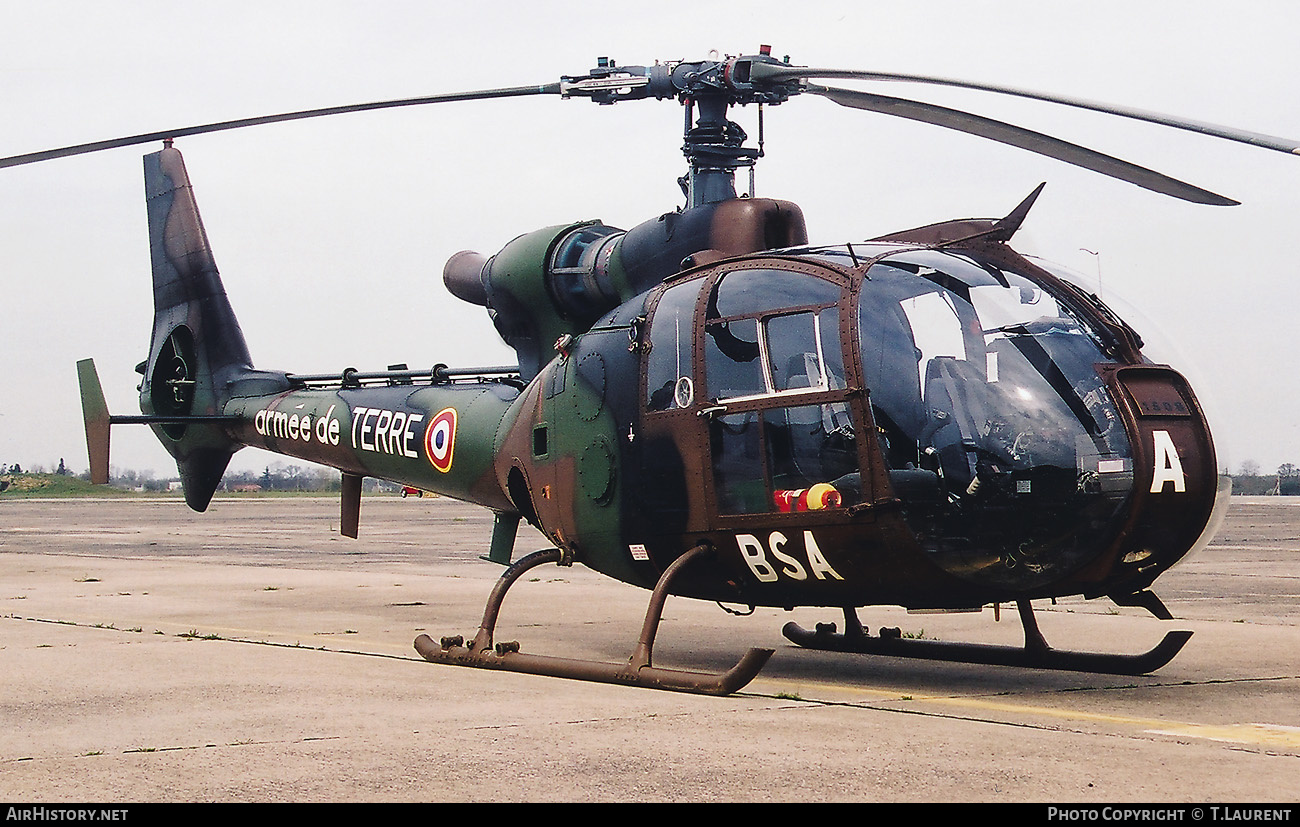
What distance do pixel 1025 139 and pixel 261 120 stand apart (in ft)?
18.9

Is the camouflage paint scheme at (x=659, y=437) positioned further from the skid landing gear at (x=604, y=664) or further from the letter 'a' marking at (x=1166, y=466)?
the skid landing gear at (x=604, y=664)

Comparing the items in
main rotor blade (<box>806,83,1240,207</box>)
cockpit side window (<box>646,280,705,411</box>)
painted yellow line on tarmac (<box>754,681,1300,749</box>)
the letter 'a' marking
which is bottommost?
painted yellow line on tarmac (<box>754,681,1300,749</box>)

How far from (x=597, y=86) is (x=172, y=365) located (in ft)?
26.7

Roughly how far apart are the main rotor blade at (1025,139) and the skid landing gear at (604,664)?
306cm

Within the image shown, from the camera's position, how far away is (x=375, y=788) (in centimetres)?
538

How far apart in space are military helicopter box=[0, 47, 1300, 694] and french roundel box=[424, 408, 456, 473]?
33 centimetres

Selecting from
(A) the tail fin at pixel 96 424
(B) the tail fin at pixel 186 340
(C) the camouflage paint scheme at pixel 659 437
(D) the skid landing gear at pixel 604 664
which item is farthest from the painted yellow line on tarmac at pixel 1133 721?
(B) the tail fin at pixel 186 340

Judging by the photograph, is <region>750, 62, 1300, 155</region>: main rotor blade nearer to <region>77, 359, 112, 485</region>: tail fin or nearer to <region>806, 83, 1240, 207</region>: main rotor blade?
<region>806, 83, 1240, 207</region>: main rotor blade

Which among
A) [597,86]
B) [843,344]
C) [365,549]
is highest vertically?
[597,86]

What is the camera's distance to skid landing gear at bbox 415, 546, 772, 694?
800cm

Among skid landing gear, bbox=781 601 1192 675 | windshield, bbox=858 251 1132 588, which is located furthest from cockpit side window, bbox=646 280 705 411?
skid landing gear, bbox=781 601 1192 675
